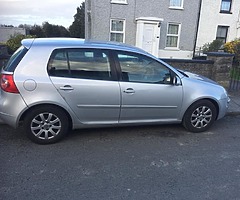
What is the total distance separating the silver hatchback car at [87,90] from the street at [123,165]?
289mm

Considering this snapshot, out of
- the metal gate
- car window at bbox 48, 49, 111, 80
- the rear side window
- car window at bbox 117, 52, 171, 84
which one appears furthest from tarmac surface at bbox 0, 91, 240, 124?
the rear side window

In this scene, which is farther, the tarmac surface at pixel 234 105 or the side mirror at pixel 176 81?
the tarmac surface at pixel 234 105

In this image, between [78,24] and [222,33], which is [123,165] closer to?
[222,33]

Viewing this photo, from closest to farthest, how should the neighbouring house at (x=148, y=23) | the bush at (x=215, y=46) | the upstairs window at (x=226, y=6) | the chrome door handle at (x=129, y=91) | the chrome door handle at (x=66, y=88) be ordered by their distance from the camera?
the chrome door handle at (x=66, y=88)
the chrome door handle at (x=129, y=91)
the neighbouring house at (x=148, y=23)
the bush at (x=215, y=46)
the upstairs window at (x=226, y=6)

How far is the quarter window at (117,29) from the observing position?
13708mm

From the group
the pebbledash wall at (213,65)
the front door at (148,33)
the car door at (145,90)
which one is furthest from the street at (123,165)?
the front door at (148,33)

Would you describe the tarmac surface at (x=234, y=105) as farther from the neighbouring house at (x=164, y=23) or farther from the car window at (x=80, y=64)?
the neighbouring house at (x=164, y=23)

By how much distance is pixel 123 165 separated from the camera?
9.99ft

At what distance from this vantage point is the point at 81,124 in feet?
12.0

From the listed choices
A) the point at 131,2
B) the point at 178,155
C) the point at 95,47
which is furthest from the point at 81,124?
the point at 131,2

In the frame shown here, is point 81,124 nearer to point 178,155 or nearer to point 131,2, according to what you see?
point 178,155

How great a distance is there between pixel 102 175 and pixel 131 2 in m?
12.8

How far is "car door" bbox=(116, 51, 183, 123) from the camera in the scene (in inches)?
144

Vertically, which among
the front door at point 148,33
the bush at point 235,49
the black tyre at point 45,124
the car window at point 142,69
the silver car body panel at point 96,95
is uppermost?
the front door at point 148,33
